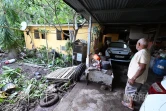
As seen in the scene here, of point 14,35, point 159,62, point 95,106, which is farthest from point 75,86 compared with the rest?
point 14,35

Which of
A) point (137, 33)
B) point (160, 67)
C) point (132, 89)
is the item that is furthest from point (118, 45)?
point (132, 89)

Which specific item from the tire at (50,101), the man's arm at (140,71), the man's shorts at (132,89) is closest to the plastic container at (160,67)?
the man's shorts at (132,89)

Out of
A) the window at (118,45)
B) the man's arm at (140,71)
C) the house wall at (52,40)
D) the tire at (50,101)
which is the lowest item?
the tire at (50,101)

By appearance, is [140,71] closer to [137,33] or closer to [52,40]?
[137,33]

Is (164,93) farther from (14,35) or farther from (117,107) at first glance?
(14,35)

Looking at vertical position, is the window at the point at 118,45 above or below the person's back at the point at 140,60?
above

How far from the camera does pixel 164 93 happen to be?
121 centimetres

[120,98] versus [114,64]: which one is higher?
[114,64]

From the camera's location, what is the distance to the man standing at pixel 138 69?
1.87 meters

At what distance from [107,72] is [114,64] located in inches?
109

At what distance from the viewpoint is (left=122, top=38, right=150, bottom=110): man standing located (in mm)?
1869

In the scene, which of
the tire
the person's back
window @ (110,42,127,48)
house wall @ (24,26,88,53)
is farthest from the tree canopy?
the person's back

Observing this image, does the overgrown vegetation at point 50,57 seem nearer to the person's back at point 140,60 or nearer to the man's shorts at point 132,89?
the man's shorts at point 132,89

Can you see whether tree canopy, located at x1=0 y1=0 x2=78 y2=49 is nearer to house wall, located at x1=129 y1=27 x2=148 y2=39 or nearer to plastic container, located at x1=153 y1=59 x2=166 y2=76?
house wall, located at x1=129 y1=27 x2=148 y2=39
